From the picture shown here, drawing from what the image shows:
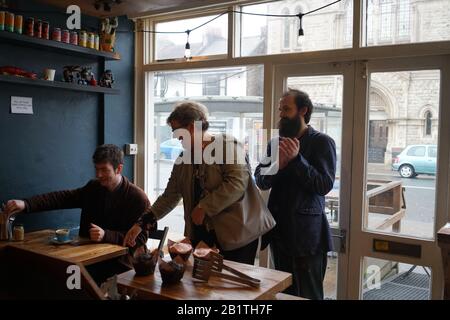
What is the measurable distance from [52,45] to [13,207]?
3.67ft

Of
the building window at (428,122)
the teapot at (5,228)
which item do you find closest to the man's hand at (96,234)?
the teapot at (5,228)

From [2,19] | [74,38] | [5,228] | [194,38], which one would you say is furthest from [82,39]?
[5,228]

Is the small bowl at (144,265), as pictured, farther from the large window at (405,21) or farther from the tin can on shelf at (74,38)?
the tin can on shelf at (74,38)

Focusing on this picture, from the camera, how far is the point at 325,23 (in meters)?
2.78

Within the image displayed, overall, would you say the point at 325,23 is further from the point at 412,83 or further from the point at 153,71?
the point at 153,71

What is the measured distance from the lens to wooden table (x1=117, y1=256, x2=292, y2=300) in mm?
1324

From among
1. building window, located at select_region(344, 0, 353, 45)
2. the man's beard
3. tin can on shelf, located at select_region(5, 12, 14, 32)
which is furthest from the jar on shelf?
building window, located at select_region(344, 0, 353, 45)

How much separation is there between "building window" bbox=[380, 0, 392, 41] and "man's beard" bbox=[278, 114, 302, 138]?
2.59ft

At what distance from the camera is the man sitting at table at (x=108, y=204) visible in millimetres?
2447

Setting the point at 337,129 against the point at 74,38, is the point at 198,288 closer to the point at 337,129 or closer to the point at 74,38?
the point at 337,129

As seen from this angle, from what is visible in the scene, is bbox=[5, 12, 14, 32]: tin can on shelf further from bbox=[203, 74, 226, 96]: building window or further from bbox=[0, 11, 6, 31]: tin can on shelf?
bbox=[203, 74, 226, 96]: building window

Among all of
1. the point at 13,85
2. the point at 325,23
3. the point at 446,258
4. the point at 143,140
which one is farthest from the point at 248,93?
the point at 446,258
